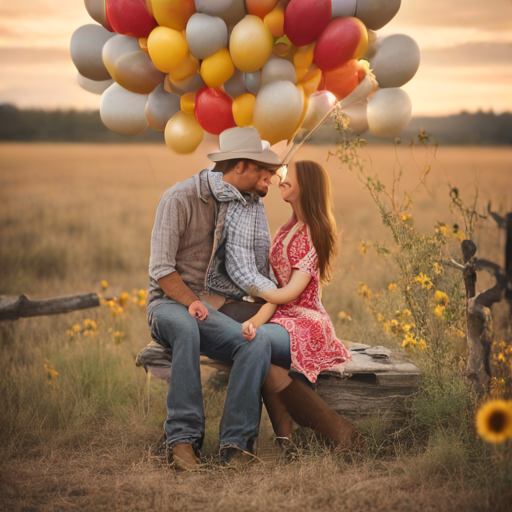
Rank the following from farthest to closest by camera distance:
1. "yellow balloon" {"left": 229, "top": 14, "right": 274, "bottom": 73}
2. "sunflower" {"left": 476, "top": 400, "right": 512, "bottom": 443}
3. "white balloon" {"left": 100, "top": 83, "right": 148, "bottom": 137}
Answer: "white balloon" {"left": 100, "top": 83, "right": 148, "bottom": 137} → "yellow balloon" {"left": 229, "top": 14, "right": 274, "bottom": 73} → "sunflower" {"left": 476, "top": 400, "right": 512, "bottom": 443}

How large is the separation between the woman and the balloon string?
0.28 meters

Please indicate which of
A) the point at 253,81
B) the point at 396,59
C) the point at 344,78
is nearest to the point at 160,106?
the point at 253,81

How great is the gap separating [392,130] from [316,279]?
0.97 m

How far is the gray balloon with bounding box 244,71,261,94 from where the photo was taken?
2855 mm

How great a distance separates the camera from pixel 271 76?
2.78 meters

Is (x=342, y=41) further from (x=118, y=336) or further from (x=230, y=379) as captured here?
(x=118, y=336)

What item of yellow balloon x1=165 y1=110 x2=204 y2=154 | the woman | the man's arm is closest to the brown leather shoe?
the woman

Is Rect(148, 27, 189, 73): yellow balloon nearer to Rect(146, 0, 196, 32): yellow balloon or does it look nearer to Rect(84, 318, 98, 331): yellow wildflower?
Rect(146, 0, 196, 32): yellow balloon

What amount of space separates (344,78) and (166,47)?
0.96 m

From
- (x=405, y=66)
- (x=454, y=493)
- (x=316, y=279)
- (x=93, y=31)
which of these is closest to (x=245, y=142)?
(x=316, y=279)

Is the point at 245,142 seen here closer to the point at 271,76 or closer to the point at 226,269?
the point at 271,76

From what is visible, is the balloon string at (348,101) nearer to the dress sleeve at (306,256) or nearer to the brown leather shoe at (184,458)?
the dress sleeve at (306,256)

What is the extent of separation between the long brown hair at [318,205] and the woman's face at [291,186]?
2 centimetres

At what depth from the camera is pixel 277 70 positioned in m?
2.77
